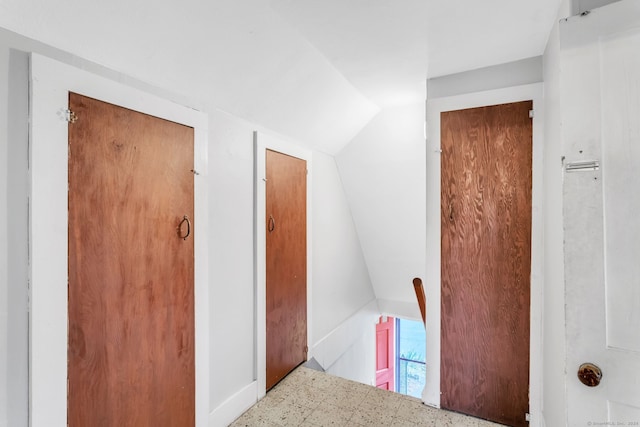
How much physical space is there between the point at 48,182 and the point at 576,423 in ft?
6.38

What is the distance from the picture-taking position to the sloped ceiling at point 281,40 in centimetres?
119

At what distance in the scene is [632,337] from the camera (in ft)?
3.17

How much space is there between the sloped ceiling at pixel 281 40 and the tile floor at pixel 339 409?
6.45 feet

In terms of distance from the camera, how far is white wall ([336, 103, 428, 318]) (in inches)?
116

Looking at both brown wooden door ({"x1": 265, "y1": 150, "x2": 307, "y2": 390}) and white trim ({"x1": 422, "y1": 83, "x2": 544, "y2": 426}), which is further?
brown wooden door ({"x1": 265, "y1": 150, "x2": 307, "y2": 390})

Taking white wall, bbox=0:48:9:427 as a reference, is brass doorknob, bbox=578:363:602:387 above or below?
below

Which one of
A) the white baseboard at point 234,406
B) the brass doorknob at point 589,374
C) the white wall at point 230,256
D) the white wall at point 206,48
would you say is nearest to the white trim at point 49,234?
the white wall at point 206,48

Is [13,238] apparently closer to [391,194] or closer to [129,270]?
[129,270]

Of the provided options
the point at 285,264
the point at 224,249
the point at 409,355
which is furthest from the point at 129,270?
the point at 409,355

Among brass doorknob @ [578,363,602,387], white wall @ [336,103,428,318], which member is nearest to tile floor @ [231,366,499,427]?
brass doorknob @ [578,363,602,387]

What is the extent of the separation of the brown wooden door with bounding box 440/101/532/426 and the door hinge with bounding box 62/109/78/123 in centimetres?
200

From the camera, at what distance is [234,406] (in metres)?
1.98

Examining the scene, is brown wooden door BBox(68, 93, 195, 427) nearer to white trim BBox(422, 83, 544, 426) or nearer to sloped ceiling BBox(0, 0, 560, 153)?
sloped ceiling BBox(0, 0, 560, 153)

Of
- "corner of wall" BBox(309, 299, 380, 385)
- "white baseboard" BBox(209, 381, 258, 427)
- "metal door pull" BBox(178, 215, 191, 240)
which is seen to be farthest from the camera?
"corner of wall" BBox(309, 299, 380, 385)
